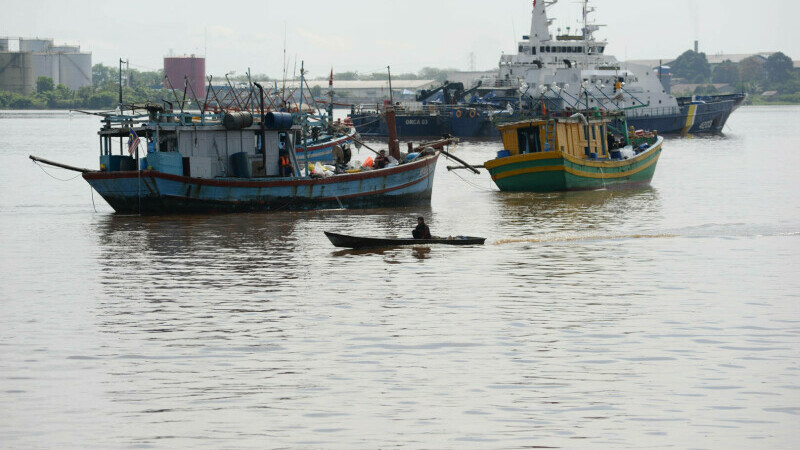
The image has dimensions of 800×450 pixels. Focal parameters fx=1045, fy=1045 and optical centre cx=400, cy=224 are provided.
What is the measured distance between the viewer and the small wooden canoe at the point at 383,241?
29500 millimetres

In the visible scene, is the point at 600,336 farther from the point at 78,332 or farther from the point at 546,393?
the point at 78,332

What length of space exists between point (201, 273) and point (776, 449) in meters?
16.9

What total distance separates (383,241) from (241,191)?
34.9 ft

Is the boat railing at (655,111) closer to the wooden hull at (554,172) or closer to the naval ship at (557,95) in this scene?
the naval ship at (557,95)

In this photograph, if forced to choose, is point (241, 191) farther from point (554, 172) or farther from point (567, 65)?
point (567, 65)

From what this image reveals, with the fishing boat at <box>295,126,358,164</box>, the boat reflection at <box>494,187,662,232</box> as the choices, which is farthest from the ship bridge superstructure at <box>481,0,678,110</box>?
the boat reflection at <box>494,187,662,232</box>

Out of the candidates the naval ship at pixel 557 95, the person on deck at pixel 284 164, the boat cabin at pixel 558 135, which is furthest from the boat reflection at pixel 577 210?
the naval ship at pixel 557 95

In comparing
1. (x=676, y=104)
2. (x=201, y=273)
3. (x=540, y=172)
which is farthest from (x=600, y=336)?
(x=676, y=104)

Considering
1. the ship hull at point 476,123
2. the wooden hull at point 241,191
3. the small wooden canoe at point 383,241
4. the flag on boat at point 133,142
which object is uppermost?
the ship hull at point 476,123

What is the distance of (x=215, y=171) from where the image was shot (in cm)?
3941

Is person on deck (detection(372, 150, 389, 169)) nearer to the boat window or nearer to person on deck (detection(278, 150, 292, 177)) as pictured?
person on deck (detection(278, 150, 292, 177))

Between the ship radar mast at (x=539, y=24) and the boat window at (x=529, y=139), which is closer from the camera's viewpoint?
the boat window at (x=529, y=139)

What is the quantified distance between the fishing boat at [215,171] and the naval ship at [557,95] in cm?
5474

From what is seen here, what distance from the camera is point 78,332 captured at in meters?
20.0
